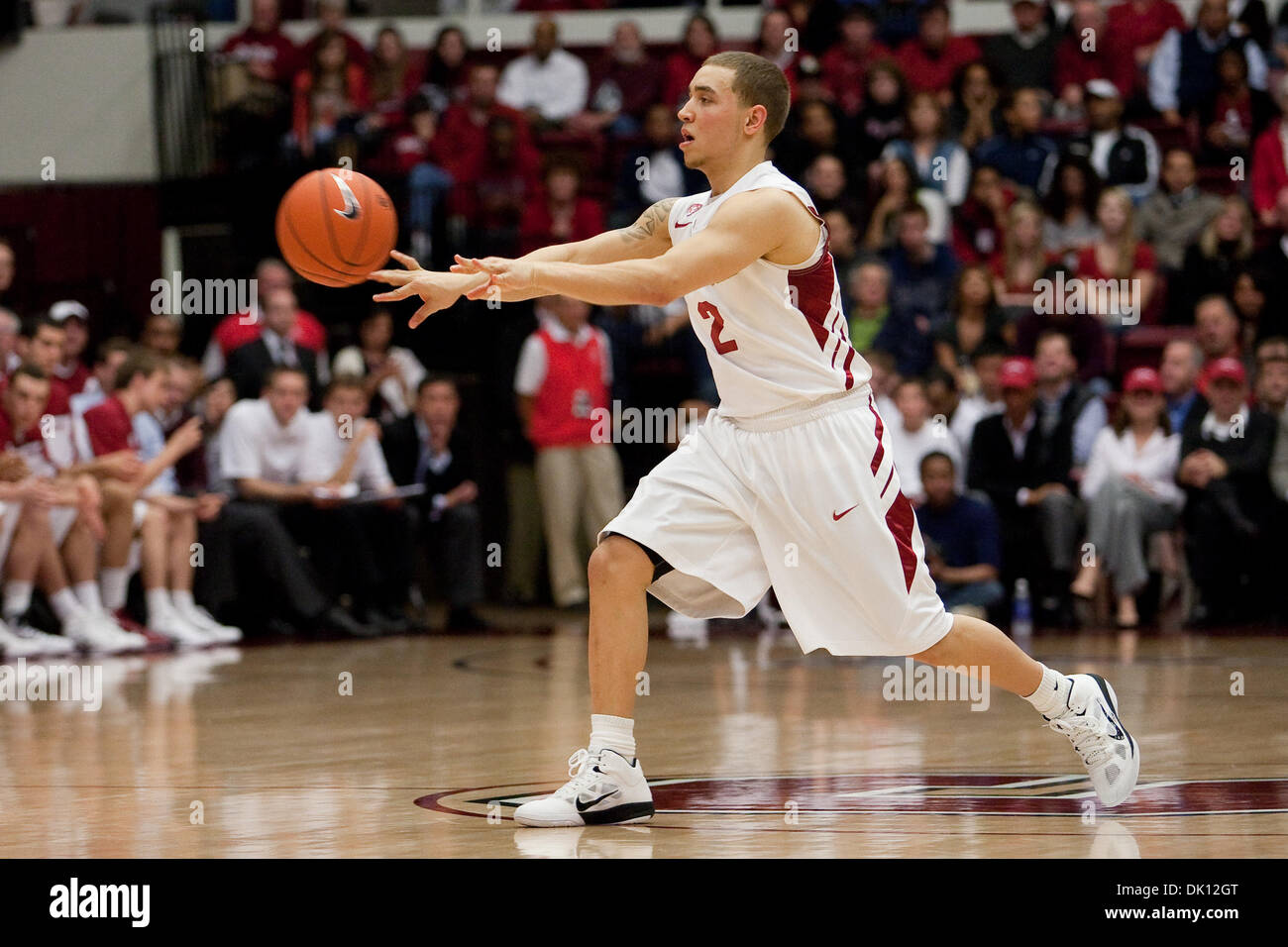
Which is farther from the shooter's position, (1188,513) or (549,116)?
(549,116)

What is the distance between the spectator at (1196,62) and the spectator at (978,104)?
1.39 metres

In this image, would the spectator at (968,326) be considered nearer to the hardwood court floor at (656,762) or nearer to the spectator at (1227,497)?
the spectator at (1227,497)

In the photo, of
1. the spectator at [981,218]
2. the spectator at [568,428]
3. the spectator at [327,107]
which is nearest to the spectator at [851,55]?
the spectator at [981,218]

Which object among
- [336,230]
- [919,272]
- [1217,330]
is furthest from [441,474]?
[336,230]

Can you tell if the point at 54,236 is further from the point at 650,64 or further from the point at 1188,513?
the point at 1188,513

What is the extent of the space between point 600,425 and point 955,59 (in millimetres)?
4617

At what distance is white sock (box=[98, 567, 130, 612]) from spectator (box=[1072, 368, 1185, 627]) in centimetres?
572

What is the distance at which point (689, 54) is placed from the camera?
50.4 feet

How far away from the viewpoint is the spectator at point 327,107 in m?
14.9

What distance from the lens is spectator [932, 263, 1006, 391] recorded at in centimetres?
1259

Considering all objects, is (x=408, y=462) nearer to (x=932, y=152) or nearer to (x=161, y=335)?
(x=161, y=335)

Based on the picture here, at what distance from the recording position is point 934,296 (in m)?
13.1
